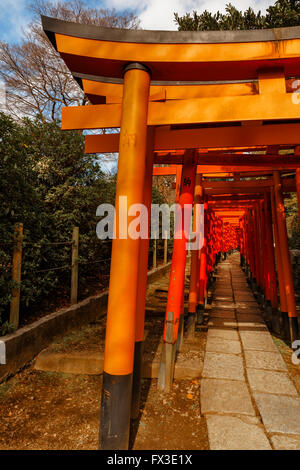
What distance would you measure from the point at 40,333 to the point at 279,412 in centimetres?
284

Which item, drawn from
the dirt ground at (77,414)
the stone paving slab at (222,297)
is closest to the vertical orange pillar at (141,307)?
the dirt ground at (77,414)

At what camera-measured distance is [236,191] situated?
222 inches

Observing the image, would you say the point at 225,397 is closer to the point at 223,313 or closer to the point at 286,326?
the point at 286,326

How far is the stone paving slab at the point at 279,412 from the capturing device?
2.14 m

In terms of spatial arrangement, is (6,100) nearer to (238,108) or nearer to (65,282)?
(65,282)

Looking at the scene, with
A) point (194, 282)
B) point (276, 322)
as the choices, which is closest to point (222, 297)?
point (276, 322)

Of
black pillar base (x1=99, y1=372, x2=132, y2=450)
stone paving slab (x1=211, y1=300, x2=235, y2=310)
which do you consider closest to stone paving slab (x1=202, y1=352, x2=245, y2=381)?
black pillar base (x1=99, y1=372, x2=132, y2=450)

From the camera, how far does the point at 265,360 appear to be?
357 cm

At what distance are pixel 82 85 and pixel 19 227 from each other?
1854mm

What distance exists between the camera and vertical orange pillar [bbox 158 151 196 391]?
285 centimetres

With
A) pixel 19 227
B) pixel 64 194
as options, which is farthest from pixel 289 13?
pixel 19 227

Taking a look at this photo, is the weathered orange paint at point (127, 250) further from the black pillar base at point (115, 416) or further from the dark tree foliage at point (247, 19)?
the dark tree foliage at point (247, 19)

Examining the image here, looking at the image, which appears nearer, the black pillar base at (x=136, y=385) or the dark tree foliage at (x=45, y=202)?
the black pillar base at (x=136, y=385)

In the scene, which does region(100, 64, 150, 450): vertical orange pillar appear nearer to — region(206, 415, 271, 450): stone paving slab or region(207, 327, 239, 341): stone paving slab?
region(206, 415, 271, 450): stone paving slab
